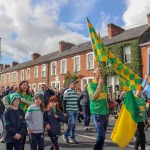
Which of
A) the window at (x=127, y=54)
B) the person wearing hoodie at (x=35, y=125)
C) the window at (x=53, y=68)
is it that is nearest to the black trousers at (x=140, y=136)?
the person wearing hoodie at (x=35, y=125)

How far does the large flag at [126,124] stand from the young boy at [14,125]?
1.95m

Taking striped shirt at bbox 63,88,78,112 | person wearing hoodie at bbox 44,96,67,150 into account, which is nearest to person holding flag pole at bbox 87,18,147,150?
person wearing hoodie at bbox 44,96,67,150

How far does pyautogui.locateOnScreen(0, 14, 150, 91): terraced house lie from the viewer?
955 inches

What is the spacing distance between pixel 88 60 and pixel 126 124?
2409 cm

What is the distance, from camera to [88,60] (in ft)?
98.0

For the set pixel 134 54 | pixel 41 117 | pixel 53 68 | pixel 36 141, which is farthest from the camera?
pixel 53 68

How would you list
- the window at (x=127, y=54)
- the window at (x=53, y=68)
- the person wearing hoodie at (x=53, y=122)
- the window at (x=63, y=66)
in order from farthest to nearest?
1. the window at (x=53, y=68)
2. the window at (x=63, y=66)
3. the window at (x=127, y=54)
4. the person wearing hoodie at (x=53, y=122)

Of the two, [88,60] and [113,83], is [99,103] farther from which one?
[88,60]

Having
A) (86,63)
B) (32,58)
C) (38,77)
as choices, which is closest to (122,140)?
(86,63)

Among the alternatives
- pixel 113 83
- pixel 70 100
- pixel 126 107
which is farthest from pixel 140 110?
pixel 113 83

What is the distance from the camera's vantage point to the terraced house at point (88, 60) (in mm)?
24266

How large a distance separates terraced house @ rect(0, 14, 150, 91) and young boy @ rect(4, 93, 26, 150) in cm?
1070

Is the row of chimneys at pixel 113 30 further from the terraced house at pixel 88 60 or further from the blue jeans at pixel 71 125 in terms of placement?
the blue jeans at pixel 71 125

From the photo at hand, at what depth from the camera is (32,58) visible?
4444 cm
